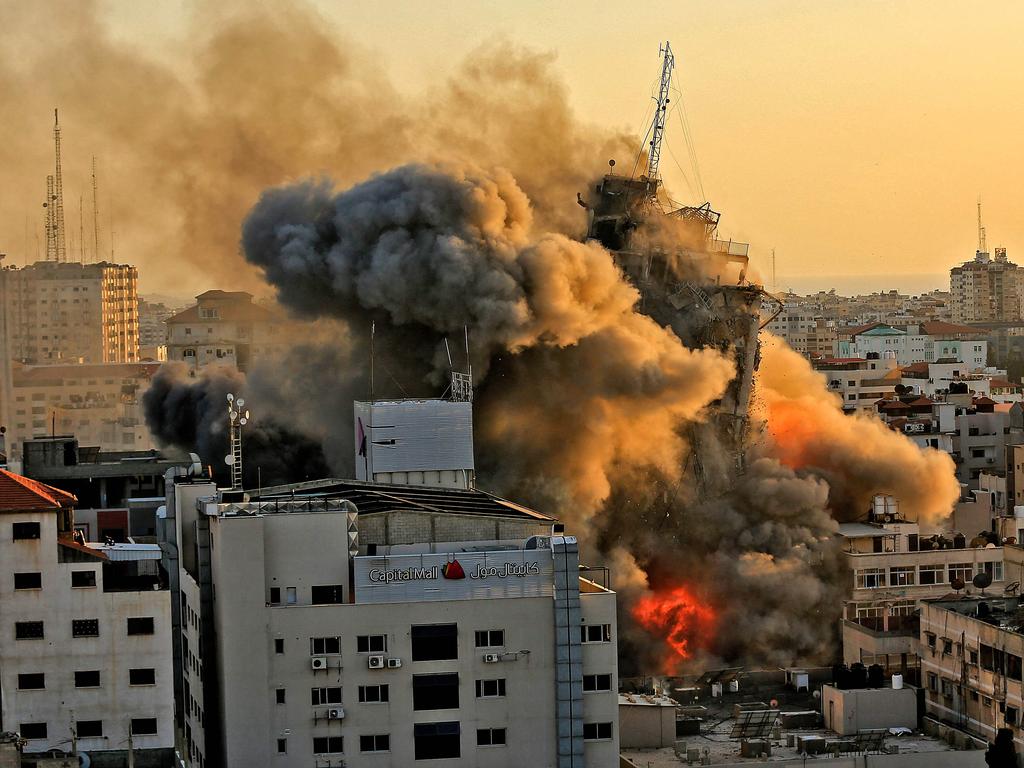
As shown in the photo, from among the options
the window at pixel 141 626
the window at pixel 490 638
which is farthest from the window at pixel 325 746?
the window at pixel 141 626

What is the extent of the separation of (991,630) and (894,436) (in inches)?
1369

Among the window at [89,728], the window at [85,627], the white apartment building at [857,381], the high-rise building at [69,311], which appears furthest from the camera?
the high-rise building at [69,311]

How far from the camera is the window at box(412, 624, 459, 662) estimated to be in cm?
4350

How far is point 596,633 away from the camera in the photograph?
4425cm

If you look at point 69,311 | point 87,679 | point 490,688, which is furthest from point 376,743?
point 69,311

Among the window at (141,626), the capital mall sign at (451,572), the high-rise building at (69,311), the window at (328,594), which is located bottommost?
the window at (141,626)

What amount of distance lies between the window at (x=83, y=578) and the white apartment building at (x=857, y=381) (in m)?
74.0

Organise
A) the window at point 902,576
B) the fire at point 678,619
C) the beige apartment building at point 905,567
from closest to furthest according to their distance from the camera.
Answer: the beige apartment building at point 905,567, the fire at point 678,619, the window at point 902,576

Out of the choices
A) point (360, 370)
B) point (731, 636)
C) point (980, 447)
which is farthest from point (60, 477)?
point (980, 447)

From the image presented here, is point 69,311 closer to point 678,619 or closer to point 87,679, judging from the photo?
point 678,619

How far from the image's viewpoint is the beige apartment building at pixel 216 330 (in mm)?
137375

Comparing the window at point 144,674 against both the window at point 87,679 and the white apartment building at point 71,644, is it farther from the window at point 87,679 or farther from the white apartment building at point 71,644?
the window at point 87,679

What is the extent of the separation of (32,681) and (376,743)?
6.79 metres

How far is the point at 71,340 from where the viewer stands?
6850 inches
